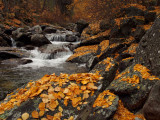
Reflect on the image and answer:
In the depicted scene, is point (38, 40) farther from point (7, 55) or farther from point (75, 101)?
point (75, 101)

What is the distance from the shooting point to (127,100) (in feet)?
8.97

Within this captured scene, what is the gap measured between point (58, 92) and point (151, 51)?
10.0 feet

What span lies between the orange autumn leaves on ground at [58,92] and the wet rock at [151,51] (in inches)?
70.1

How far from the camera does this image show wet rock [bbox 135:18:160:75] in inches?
125

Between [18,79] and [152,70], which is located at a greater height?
[152,70]

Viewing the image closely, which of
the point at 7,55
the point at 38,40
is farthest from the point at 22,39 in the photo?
the point at 7,55

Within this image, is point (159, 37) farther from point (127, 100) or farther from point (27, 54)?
point (27, 54)

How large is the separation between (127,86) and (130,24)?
6.71 m

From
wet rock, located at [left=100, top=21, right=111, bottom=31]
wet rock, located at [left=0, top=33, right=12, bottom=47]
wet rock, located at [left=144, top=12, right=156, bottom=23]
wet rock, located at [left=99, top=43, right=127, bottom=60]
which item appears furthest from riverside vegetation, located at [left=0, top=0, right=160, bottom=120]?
wet rock, located at [left=0, top=33, right=12, bottom=47]

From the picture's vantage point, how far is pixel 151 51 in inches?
140

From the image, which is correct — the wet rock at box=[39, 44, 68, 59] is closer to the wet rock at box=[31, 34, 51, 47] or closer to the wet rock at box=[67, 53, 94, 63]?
the wet rock at box=[31, 34, 51, 47]

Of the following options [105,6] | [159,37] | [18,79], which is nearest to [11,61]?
[18,79]

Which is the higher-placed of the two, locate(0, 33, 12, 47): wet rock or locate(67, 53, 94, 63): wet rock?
locate(0, 33, 12, 47): wet rock

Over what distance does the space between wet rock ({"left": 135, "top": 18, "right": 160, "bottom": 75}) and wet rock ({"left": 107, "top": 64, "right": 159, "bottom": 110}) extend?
333 mm
